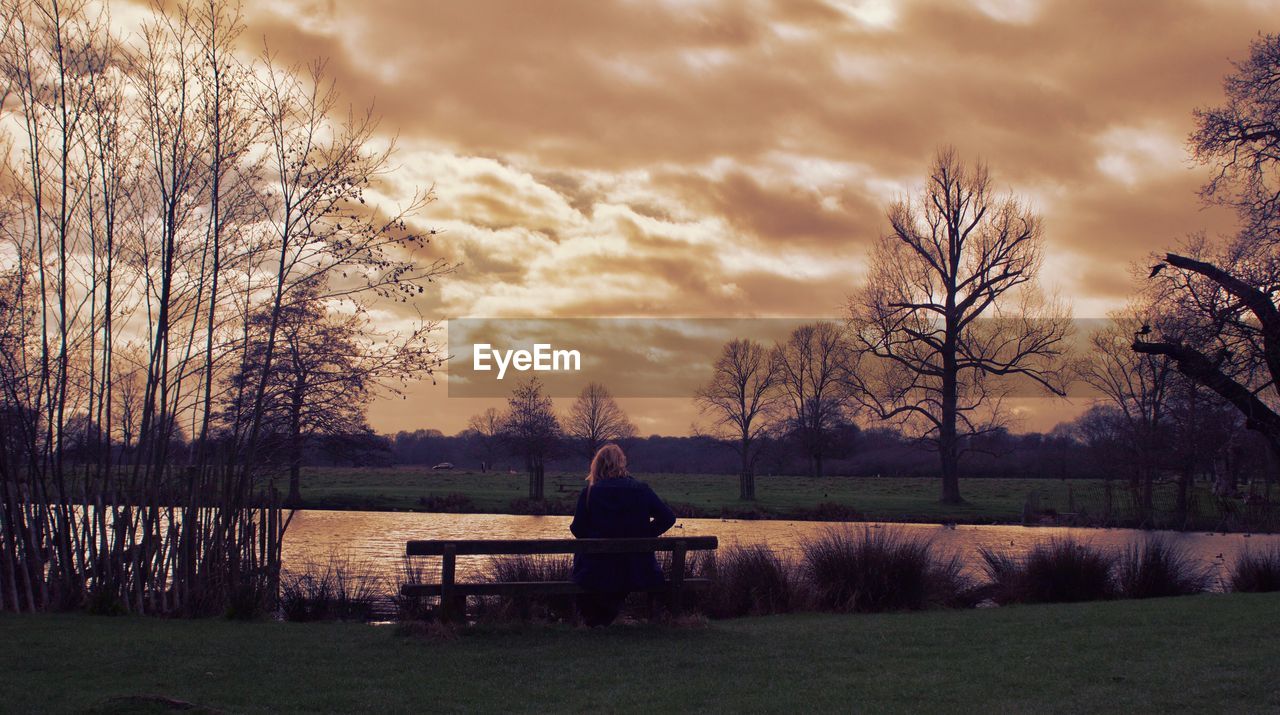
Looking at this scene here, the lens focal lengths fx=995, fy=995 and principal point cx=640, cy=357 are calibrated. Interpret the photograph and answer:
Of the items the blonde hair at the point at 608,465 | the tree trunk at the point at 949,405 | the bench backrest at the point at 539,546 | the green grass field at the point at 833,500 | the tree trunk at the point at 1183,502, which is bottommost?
the green grass field at the point at 833,500

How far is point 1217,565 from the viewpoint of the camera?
19609 millimetres

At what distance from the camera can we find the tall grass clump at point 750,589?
13472mm

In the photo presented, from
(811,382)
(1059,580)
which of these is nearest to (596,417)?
(811,382)

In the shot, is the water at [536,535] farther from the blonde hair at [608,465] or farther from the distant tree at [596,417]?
the distant tree at [596,417]

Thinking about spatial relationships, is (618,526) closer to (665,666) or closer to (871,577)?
(665,666)

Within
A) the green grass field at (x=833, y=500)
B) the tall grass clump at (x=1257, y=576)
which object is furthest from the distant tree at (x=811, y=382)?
the tall grass clump at (x=1257, y=576)

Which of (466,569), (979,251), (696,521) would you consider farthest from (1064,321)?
(466,569)

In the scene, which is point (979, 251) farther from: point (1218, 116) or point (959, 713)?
point (959, 713)

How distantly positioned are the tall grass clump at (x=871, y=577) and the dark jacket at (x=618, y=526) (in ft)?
14.2

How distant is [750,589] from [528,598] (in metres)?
3.73

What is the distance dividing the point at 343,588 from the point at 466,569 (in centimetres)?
364

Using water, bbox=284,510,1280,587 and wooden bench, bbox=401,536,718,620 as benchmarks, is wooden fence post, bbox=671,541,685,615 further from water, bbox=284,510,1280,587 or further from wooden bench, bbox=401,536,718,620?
water, bbox=284,510,1280,587

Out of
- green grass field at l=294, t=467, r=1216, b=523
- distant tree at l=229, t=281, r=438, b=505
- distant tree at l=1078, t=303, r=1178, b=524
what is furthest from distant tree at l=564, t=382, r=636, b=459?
distant tree at l=229, t=281, r=438, b=505

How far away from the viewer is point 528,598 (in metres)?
11.3
